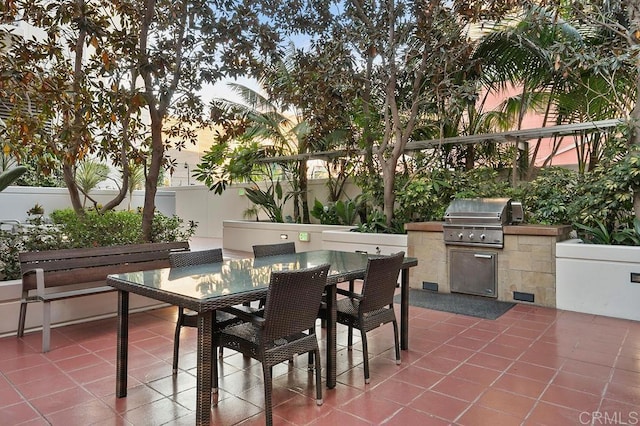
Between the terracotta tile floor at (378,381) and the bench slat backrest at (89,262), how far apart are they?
0.54 metres

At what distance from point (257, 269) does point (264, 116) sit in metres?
6.75

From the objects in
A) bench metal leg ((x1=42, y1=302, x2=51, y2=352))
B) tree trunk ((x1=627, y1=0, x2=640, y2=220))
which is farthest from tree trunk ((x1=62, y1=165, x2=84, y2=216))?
tree trunk ((x1=627, y1=0, x2=640, y2=220))

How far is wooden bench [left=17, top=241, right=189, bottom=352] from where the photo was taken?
3791 millimetres

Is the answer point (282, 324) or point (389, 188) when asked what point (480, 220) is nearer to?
point (389, 188)

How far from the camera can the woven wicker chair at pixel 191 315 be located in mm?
3045

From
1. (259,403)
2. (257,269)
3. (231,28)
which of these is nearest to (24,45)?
(231,28)

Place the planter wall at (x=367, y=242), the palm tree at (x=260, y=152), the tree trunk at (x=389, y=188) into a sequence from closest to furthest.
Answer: the planter wall at (x=367, y=242)
the tree trunk at (x=389, y=188)
the palm tree at (x=260, y=152)

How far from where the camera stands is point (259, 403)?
274 centimetres

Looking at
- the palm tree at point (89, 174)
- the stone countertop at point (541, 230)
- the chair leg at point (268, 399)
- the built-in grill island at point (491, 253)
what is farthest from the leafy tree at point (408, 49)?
the palm tree at point (89, 174)

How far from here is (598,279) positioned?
15.3 ft

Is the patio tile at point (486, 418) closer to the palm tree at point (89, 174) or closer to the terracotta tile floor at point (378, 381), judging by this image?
the terracotta tile floor at point (378, 381)

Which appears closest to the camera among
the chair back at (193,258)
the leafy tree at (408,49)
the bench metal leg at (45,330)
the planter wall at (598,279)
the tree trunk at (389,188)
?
the chair back at (193,258)

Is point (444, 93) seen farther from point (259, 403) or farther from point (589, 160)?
point (259, 403)

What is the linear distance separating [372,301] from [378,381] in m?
0.57
